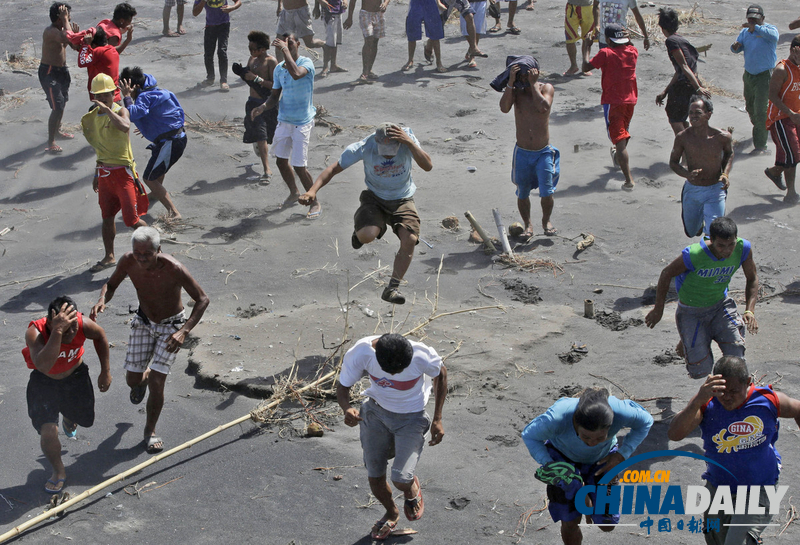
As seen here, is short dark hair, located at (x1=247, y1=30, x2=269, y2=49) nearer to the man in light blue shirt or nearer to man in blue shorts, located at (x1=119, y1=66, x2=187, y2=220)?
man in blue shorts, located at (x1=119, y1=66, x2=187, y2=220)

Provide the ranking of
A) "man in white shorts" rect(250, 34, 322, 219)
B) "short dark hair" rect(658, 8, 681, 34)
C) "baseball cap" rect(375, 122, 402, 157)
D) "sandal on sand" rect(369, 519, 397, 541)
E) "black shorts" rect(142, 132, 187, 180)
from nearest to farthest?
"sandal on sand" rect(369, 519, 397, 541), "baseball cap" rect(375, 122, 402, 157), "black shorts" rect(142, 132, 187, 180), "man in white shorts" rect(250, 34, 322, 219), "short dark hair" rect(658, 8, 681, 34)

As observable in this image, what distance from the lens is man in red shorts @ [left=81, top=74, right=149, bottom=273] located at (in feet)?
26.2

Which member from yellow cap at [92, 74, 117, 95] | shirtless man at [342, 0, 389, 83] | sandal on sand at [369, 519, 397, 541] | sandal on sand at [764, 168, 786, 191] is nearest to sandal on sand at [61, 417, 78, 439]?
sandal on sand at [369, 519, 397, 541]

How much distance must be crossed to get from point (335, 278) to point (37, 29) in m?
11.9

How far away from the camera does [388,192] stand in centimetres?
680

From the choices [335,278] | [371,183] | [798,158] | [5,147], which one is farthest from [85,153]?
[798,158]

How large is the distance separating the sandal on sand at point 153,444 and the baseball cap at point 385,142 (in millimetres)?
2863

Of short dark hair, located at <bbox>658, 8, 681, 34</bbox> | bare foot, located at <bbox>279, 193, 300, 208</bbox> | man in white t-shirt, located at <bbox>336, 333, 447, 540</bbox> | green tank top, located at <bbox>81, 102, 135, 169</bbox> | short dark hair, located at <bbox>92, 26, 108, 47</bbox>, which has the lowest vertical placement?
bare foot, located at <bbox>279, 193, 300, 208</bbox>

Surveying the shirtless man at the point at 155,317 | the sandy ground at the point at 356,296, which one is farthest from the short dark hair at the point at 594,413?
the shirtless man at the point at 155,317

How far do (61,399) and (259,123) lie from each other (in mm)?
5904

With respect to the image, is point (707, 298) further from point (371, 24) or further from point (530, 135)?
point (371, 24)

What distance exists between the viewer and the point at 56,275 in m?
8.34

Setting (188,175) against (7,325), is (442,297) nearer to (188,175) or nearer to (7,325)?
(7,325)

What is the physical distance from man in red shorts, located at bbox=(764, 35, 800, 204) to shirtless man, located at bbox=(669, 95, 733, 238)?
2.74m
